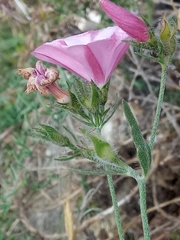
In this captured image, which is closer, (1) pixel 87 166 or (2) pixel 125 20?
(2) pixel 125 20

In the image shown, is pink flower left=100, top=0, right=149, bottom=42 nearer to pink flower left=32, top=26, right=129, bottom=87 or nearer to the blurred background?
pink flower left=32, top=26, right=129, bottom=87

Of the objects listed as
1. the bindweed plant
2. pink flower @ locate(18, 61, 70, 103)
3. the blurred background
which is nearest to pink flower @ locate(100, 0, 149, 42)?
the bindweed plant

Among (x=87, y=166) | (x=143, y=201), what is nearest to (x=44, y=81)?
(x=143, y=201)

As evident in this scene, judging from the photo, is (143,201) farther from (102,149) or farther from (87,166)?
(87,166)

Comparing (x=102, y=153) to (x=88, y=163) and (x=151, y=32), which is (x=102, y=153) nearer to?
(x=151, y=32)

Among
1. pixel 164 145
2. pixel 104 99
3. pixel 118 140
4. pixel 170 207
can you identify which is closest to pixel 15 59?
pixel 118 140
